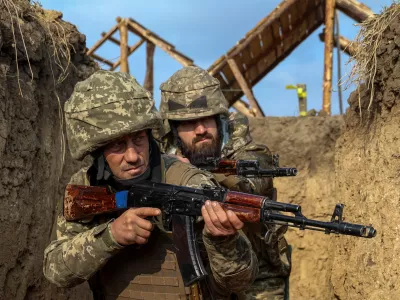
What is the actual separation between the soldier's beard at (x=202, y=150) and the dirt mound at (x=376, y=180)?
1149mm

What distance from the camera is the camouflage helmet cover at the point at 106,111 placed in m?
3.39

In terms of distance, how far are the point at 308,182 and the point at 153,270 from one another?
6832mm

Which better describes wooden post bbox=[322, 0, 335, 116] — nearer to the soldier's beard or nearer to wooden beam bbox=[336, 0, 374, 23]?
wooden beam bbox=[336, 0, 374, 23]

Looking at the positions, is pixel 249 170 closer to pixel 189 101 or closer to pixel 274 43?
pixel 189 101

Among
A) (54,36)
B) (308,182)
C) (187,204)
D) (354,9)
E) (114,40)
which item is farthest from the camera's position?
(114,40)

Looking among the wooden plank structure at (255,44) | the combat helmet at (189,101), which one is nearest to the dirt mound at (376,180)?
the combat helmet at (189,101)

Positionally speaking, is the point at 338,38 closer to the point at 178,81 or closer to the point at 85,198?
the point at 178,81

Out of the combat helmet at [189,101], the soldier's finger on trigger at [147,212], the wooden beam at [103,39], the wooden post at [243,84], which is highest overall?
the wooden beam at [103,39]

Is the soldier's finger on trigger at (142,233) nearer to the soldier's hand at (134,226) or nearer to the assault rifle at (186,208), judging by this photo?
the soldier's hand at (134,226)

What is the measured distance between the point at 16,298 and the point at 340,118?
21.1ft

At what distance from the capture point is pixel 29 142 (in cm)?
489

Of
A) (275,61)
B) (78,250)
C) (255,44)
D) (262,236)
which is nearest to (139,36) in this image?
(255,44)

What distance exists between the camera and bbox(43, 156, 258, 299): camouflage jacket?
3.04 m

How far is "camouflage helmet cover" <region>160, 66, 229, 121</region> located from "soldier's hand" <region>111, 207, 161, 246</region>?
6.67ft
